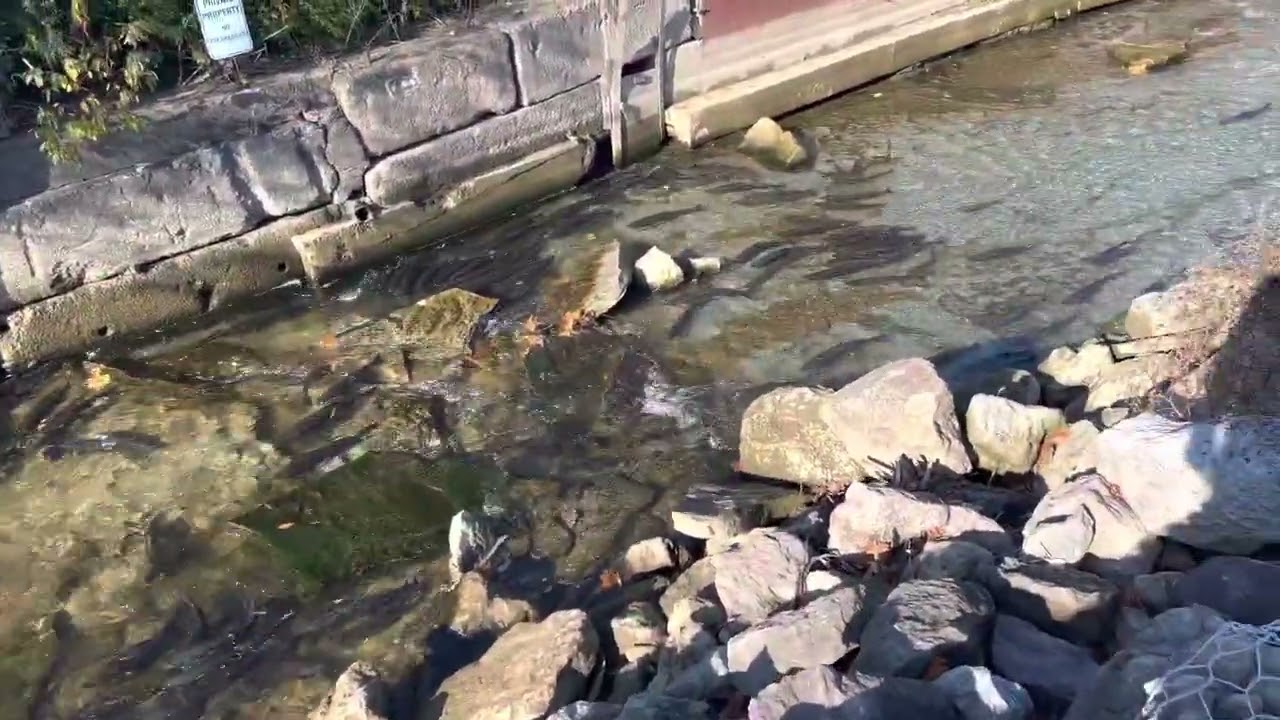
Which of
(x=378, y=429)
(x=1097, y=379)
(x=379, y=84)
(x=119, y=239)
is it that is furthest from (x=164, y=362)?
(x=1097, y=379)

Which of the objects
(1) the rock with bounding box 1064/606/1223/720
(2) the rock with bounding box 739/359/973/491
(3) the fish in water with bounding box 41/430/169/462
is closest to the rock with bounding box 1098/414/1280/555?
(1) the rock with bounding box 1064/606/1223/720

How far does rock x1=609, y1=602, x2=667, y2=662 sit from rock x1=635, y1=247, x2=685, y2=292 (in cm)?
317

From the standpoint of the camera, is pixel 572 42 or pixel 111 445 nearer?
pixel 111 445

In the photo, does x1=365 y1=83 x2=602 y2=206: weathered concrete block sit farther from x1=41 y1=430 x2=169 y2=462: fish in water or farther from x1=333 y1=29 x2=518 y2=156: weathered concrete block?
x1=41 y1=430 x2=169 y2=462: fish in water

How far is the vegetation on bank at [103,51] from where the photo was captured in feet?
21.9

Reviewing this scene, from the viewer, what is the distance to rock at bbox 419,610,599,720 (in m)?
3.92

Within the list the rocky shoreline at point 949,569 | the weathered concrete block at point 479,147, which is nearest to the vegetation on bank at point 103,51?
the weathered concrete block at point 479,147

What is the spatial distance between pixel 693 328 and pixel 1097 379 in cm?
242

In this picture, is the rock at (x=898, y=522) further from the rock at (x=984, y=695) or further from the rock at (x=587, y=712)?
the rock at (x=587, y=712)

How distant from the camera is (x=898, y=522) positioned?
4.42m

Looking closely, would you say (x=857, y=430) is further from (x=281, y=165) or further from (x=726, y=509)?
(x=281, y=165)

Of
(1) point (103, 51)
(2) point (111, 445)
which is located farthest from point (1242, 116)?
(2) point (111, 445)

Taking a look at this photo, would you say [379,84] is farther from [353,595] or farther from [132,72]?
[353,595]

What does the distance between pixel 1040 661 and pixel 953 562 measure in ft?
2.20
